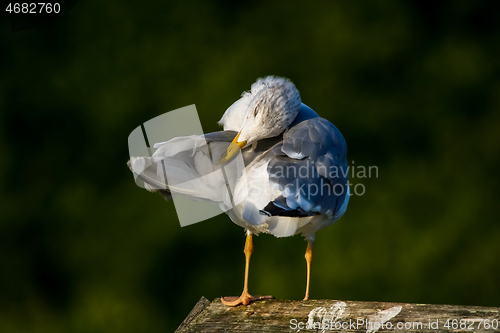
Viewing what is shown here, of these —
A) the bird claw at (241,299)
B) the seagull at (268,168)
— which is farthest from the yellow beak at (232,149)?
the bird claw at (241,299)

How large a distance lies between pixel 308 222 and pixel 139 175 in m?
0.41

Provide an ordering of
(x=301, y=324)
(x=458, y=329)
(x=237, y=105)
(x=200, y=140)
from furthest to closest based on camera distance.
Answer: (x=237, y=105) < (x=200, y=140) < (x=301, y=324) < (x=458, y=329)

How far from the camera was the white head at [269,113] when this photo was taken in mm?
1138

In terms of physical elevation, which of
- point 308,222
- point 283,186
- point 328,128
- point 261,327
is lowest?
point 261,327

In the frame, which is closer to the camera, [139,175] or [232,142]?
[139,175]

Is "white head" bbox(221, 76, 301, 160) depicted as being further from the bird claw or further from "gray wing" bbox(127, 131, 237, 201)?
the bird claw

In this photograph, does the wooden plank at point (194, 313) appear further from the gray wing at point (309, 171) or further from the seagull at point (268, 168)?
the gray wing at point (309, 171)

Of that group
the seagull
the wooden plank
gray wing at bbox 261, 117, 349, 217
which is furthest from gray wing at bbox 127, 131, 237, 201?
the wooden plank

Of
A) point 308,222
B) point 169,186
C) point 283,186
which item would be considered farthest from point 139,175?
point 308,222

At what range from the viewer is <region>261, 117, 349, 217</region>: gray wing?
97 cm

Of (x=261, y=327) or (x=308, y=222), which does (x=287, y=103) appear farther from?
(x=261, y=327)

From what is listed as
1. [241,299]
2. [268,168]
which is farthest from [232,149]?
[241,299]

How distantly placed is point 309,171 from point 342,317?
303mm

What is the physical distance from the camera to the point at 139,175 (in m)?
1.02
